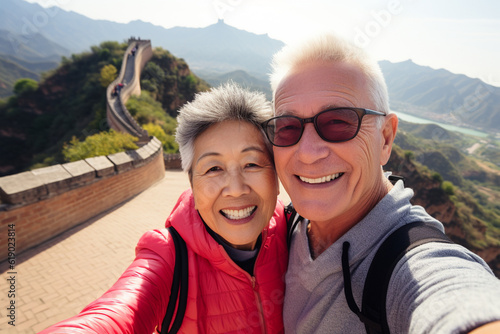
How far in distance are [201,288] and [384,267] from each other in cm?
106

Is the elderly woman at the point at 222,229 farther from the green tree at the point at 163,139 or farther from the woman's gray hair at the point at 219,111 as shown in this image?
the green tree at the point at 163,139

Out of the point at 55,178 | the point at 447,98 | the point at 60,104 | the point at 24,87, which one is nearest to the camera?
the point at 55,178

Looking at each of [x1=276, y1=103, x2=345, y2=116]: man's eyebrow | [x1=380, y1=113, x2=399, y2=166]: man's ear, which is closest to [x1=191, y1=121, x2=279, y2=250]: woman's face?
[x1=276, y1=103, x2=345, y2=116]: man's eyebrow

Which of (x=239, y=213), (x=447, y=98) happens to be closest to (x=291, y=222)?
(x=239, y=213)

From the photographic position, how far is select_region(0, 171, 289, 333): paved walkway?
3318 millimetres

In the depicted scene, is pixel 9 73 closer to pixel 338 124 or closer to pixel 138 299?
pixel 138 299

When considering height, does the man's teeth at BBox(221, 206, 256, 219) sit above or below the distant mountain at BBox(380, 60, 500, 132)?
below

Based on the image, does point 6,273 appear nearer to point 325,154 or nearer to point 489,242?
point 325,154

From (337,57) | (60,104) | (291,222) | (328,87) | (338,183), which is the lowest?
(291,222)

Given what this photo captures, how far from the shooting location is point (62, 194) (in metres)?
4.97

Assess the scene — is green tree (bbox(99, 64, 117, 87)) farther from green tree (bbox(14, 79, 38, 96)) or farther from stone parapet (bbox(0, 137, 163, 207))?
stone parapet (bbox(0, 137, 163, 207))

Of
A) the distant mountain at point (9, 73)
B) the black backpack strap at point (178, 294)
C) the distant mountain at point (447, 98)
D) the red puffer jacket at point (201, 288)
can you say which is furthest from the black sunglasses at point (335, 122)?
the distant mountain at point (9, 73)

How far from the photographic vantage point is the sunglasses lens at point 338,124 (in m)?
1.32

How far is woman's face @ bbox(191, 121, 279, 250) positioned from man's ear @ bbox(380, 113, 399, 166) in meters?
0.71
